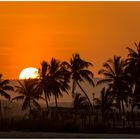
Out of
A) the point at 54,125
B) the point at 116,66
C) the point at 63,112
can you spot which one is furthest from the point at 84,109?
the point at 54,125

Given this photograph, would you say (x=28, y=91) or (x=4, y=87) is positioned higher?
(x=4, y=87)

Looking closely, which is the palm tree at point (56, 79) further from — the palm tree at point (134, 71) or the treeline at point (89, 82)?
the palm tree at point (134, 71)

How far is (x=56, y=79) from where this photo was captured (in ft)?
206

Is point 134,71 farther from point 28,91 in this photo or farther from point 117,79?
point 28,91

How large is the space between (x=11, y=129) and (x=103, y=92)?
2183 cm

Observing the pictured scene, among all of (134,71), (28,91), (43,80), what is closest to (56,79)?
(43,80)

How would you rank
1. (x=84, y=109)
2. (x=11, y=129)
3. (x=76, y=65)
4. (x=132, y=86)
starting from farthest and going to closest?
1. (x=84, y=109)
2. (x=76, y=65)
3. (x=132, y=86)
4. (x=11, y=129)

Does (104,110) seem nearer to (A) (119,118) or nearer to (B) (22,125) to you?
(A) (119,118)

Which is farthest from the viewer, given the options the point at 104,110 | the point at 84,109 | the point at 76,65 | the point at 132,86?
the point at 84,109

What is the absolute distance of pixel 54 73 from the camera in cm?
6256

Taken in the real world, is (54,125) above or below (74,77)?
below

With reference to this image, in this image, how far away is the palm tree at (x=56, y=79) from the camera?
2431 inches

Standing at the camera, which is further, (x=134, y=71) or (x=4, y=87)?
(x=4, y=87)

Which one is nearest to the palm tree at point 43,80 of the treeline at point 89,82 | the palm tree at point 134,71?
the treeline at point 89,82
